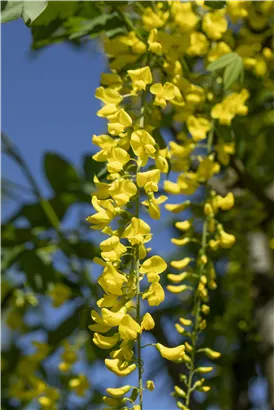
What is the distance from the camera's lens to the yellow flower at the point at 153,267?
32.3 inches

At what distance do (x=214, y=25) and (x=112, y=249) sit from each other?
2.20 ft

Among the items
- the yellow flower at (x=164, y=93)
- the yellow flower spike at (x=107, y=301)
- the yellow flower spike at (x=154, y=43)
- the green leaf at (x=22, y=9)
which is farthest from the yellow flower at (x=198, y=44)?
the yellow flower spike at (x=107, y=301)

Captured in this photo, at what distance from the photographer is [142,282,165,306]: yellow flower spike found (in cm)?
82

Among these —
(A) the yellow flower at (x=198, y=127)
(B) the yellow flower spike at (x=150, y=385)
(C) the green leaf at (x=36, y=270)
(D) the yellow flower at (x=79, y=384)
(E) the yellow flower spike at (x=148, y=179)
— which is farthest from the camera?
(D) the yellow flower at (x=79, y=384)

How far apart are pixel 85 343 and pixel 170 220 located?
0.76m

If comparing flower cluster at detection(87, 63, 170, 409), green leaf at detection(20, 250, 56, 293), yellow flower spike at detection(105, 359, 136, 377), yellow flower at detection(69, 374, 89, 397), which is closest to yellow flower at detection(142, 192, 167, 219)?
flower cluster at detection(87, 63, 170, 409)

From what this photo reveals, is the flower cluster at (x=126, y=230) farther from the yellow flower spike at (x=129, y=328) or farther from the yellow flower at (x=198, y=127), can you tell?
the yellow flower at (x=198, y=127)

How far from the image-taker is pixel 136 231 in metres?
0.84

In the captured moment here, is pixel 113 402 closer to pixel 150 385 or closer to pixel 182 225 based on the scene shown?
pixel 150 385

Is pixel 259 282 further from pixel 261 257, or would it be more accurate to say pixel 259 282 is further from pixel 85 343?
pixel 85 343

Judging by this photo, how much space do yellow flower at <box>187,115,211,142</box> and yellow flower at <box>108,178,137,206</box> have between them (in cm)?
42

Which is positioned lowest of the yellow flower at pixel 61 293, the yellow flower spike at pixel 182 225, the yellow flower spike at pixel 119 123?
the yellow flower at pixel 61 293

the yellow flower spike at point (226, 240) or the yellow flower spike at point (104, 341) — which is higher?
the yellow flower spike at point (104, 341)

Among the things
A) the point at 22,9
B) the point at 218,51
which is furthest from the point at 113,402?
the point at 218,51
